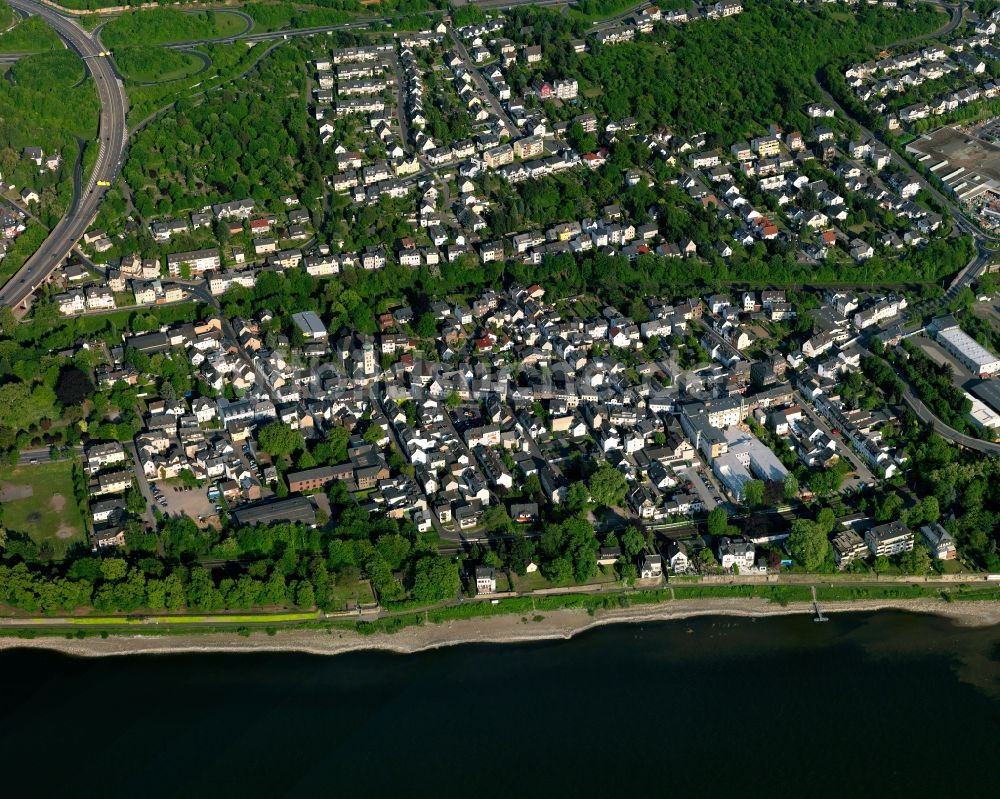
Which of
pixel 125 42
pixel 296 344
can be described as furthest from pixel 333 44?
pixel 296 344

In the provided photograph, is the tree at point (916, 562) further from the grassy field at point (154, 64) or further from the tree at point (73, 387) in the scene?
the grassy field at point (154, 64)

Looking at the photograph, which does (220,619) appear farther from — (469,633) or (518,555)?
(518,555)

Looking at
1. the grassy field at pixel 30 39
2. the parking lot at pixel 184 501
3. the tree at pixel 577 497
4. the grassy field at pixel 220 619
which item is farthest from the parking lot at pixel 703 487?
the grassy field at pixel 30 39

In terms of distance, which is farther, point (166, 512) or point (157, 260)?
point (157, 260)

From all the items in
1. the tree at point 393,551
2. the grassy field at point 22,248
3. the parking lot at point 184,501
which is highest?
the grassy field at point 22,248

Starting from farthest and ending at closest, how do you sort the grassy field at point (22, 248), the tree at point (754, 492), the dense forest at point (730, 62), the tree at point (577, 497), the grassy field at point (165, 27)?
1. the grassy field at point (165, 27)
2. the dense forest at point (730, 62)
3. the grassy field at point (22, 248)
4. the tree at point (754, 492)
5. the tree at point (577, 497)

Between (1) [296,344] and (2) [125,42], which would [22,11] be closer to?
(2) [125,42]

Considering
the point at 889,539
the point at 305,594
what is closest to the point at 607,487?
the point at 889,539

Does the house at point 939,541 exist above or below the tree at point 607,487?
below

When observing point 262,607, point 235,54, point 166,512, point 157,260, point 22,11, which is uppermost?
point 22,11
